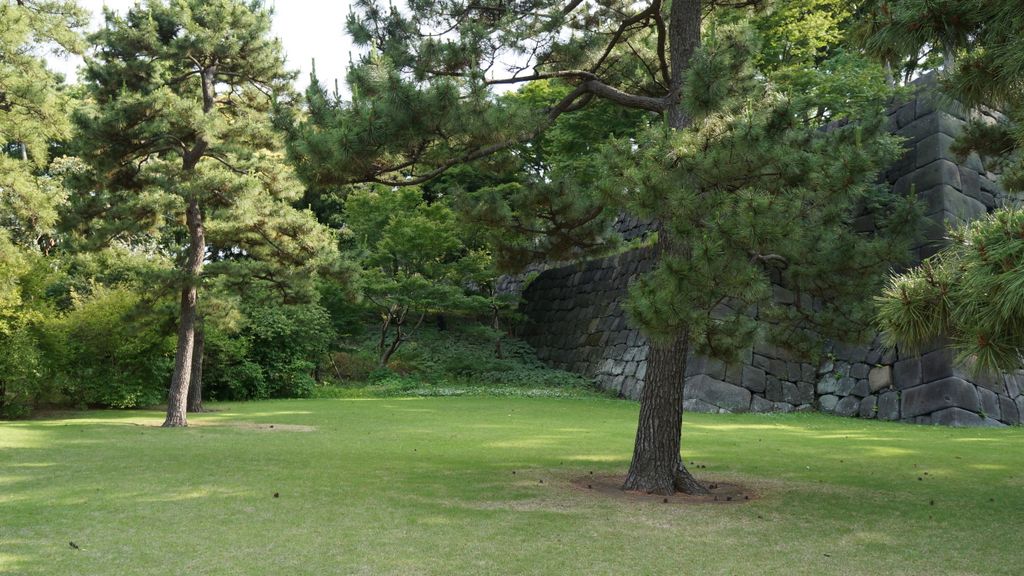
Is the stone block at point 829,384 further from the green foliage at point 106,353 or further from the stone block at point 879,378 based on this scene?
the green foliage at point 106,353

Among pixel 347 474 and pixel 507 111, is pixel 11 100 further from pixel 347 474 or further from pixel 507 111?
pixel 507 111

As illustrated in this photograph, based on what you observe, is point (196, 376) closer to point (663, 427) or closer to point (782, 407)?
point (663, 427)

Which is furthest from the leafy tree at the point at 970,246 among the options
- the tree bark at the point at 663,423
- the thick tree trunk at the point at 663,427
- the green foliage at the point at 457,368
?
the green foliage at the point at 457,368

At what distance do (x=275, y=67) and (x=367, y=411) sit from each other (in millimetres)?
5979

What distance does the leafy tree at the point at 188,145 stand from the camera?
11188mm

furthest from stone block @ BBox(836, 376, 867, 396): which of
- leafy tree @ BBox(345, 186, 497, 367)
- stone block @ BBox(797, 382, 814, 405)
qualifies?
leafy tree @ BBox(345, 186, 497, 367)

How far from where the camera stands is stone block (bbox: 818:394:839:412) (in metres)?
14.5

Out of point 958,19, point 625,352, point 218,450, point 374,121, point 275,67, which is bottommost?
point 218,450

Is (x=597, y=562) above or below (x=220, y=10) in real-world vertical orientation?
below

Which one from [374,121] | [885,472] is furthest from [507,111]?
[885,472]

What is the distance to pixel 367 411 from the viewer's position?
45.8ft

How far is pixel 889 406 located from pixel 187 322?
11.5 m

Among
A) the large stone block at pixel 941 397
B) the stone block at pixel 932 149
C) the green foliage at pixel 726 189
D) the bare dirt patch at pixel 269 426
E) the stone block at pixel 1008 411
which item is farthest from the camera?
the stone block at pixel 932 149

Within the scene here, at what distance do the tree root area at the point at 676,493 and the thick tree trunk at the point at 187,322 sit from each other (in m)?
7.16
